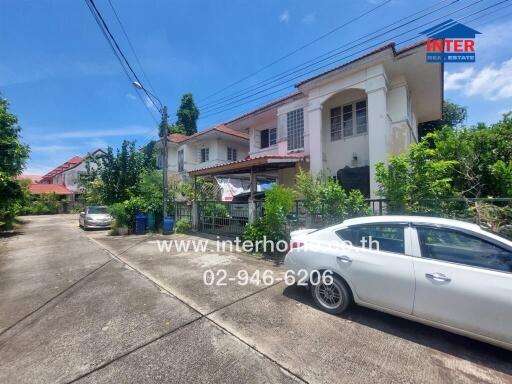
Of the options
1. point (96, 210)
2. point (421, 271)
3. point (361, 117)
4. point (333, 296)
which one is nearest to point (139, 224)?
point (96, 210)

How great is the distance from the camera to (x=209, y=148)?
19.4 metres

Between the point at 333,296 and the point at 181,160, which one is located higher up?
the point at 181,160

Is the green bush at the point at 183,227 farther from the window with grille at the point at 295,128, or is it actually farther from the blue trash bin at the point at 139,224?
the window with grille at the point at 295,128

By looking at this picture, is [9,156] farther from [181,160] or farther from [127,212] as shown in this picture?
[181,160]

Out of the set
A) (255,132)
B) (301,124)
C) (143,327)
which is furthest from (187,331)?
(255,132)

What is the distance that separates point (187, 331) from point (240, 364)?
98cm

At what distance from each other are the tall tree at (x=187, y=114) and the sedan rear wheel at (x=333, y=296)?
33.5 metres

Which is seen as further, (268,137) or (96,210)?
(96,210)

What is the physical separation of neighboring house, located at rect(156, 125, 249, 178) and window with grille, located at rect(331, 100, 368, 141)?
337 inches

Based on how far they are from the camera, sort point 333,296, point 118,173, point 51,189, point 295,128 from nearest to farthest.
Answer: point 333,296
point 295,128
point 118,173
point 51,189

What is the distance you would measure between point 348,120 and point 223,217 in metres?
6.94

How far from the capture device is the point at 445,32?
7867 mm

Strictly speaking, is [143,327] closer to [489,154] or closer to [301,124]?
[489,154]

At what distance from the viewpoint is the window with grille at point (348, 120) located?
10.3m
